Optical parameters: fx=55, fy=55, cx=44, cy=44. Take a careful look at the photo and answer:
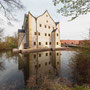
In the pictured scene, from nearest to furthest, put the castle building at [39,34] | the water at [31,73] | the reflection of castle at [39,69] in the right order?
the water at [31,73] < the reflection of castle at [39,69] < the castle building at [39,34]

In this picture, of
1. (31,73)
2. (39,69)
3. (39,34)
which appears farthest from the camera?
(39,34)

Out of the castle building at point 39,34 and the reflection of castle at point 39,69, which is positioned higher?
the castle building at point 39,34

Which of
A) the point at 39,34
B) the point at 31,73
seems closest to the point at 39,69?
the point at 31,73

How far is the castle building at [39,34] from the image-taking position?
1913 centimetres

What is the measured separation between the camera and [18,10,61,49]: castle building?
1913cm

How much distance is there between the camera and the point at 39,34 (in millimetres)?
20719

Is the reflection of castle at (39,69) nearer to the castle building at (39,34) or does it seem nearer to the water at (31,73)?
the water at (31,73)

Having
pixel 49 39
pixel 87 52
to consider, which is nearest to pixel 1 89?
pixel 87 52

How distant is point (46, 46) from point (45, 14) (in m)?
12.8

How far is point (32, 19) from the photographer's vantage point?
763 inches

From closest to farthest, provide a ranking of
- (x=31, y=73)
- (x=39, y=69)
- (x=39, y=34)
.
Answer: (x=31, y=73)
(x=39, y=69)
(x=39, y=34)

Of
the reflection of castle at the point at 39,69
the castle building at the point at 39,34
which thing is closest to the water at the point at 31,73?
the reflection of castle at the point at 39,69

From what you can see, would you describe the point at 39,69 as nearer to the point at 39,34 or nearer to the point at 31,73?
the point at 31,73

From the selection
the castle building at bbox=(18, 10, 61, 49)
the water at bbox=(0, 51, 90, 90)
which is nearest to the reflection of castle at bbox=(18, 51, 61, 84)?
the water at bbox=(0, 51, 90, 90)
